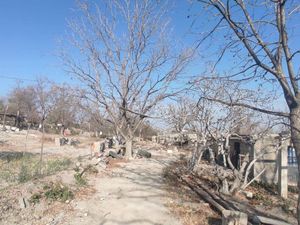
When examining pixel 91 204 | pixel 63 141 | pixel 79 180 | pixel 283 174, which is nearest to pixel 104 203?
pixel 91 204

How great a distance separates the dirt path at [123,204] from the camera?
7.16 metres

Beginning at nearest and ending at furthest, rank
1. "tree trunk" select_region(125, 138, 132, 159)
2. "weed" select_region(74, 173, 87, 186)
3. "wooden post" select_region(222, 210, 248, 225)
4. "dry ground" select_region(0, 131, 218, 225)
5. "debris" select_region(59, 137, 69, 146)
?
"wooden post" select_region(222, 210, 248, 225) → "dry ground" select_region(0, 131, 218, 225) → "weed" select_region(74, 173, 87, 186) → "tree trunk" select_region(125, 138, 132, 159) → "debris" select_region(59, 137, 69, 146)

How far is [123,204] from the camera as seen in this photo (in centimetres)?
838

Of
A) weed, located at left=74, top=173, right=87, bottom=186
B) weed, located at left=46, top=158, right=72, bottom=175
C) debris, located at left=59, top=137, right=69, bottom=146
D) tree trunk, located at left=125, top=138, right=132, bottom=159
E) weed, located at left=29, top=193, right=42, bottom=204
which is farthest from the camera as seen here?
debris, located at left=59, top=137, right=69, bottom=146

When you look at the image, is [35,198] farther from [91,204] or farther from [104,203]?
[104,203]

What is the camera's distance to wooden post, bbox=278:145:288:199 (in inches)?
492

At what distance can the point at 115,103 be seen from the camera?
19.4 m

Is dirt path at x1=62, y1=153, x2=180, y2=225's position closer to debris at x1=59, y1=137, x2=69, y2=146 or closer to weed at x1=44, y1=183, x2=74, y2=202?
weed at x1=44, y1=183, x2=74, y2=202

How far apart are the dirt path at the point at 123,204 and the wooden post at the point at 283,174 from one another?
447 cm

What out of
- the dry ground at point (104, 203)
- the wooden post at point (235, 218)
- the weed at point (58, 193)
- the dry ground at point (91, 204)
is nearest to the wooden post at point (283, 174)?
the dry ground at point (104, 203)

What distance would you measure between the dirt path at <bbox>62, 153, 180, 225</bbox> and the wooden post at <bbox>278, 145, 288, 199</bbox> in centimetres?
447

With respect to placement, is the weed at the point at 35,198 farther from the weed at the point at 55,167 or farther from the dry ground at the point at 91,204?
the weed at the point at 55,167

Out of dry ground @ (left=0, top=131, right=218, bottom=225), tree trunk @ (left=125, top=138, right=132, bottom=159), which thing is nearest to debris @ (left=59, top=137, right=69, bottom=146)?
tree trunk @ (left=125, top=138, right=132, bottom=159)

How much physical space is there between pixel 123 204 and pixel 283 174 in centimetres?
700
